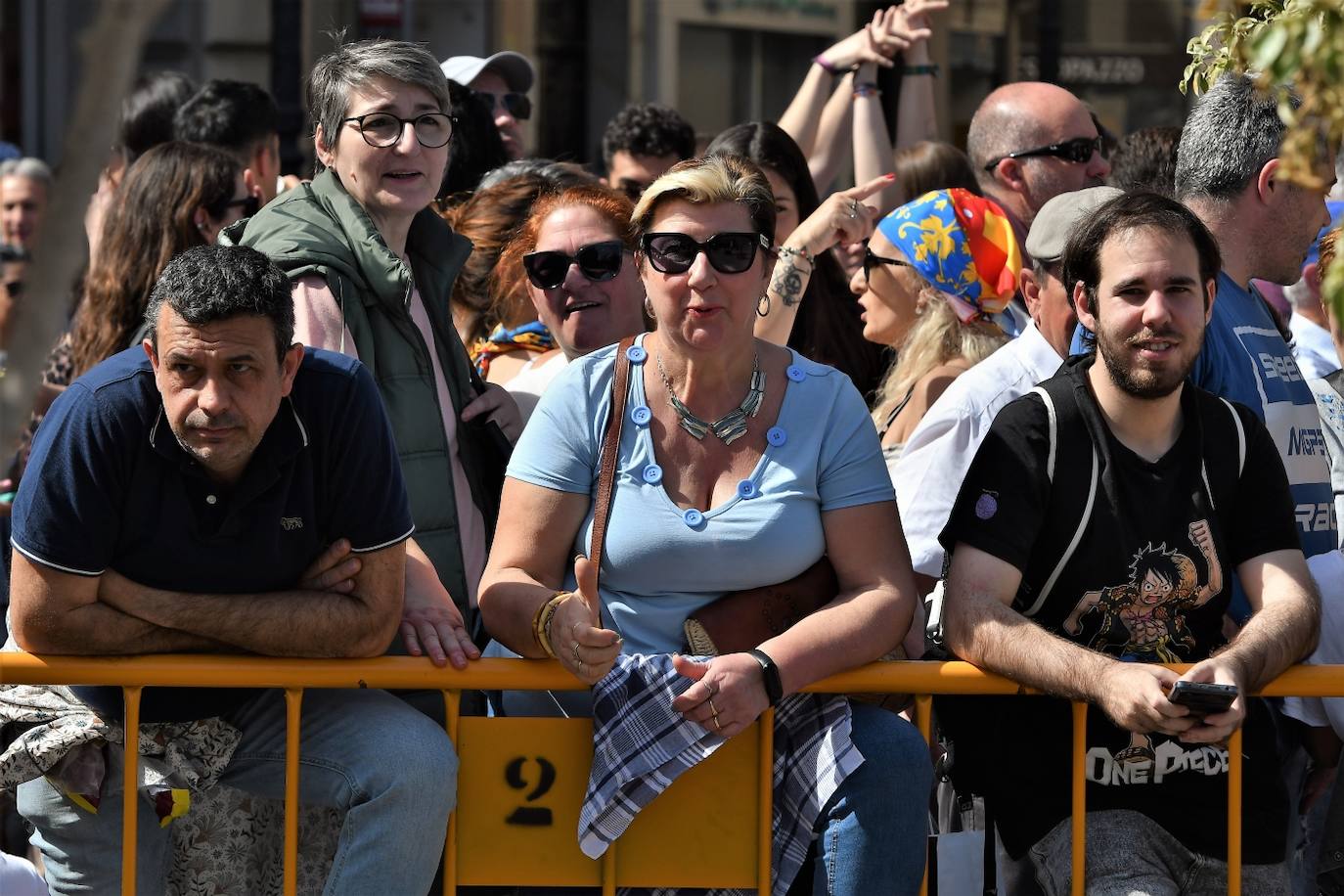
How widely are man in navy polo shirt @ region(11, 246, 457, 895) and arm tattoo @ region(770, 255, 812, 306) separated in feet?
5.39

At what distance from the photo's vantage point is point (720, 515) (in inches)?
145

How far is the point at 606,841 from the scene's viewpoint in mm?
3568

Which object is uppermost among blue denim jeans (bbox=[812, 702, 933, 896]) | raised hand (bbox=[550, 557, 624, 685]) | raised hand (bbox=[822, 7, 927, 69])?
raised hand (bbox=[822, 7, 927, 69])

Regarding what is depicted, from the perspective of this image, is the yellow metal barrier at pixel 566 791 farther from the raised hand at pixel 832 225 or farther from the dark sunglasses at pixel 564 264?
the raised hand at pixel 832 225

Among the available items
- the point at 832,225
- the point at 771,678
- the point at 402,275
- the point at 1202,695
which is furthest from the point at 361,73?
the point at 1202,695

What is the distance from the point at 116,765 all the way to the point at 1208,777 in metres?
2.34

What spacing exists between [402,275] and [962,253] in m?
1.79

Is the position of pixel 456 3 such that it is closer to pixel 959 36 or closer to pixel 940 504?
pixel 959 36

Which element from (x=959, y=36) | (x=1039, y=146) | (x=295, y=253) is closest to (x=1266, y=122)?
(x=1039, y=146)

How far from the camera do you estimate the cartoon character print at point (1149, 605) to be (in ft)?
12.1

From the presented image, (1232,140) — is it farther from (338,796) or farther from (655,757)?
(338,796)

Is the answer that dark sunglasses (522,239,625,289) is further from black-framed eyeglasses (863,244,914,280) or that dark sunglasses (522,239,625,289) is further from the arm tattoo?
black-framed eyeglasses (863,244,914,280)

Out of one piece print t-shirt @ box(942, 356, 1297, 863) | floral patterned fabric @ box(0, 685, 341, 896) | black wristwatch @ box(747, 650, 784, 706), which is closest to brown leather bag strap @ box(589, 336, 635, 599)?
black wristwatch @ box(747, 650, 784, 706)

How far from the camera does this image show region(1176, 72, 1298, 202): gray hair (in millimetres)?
4336
